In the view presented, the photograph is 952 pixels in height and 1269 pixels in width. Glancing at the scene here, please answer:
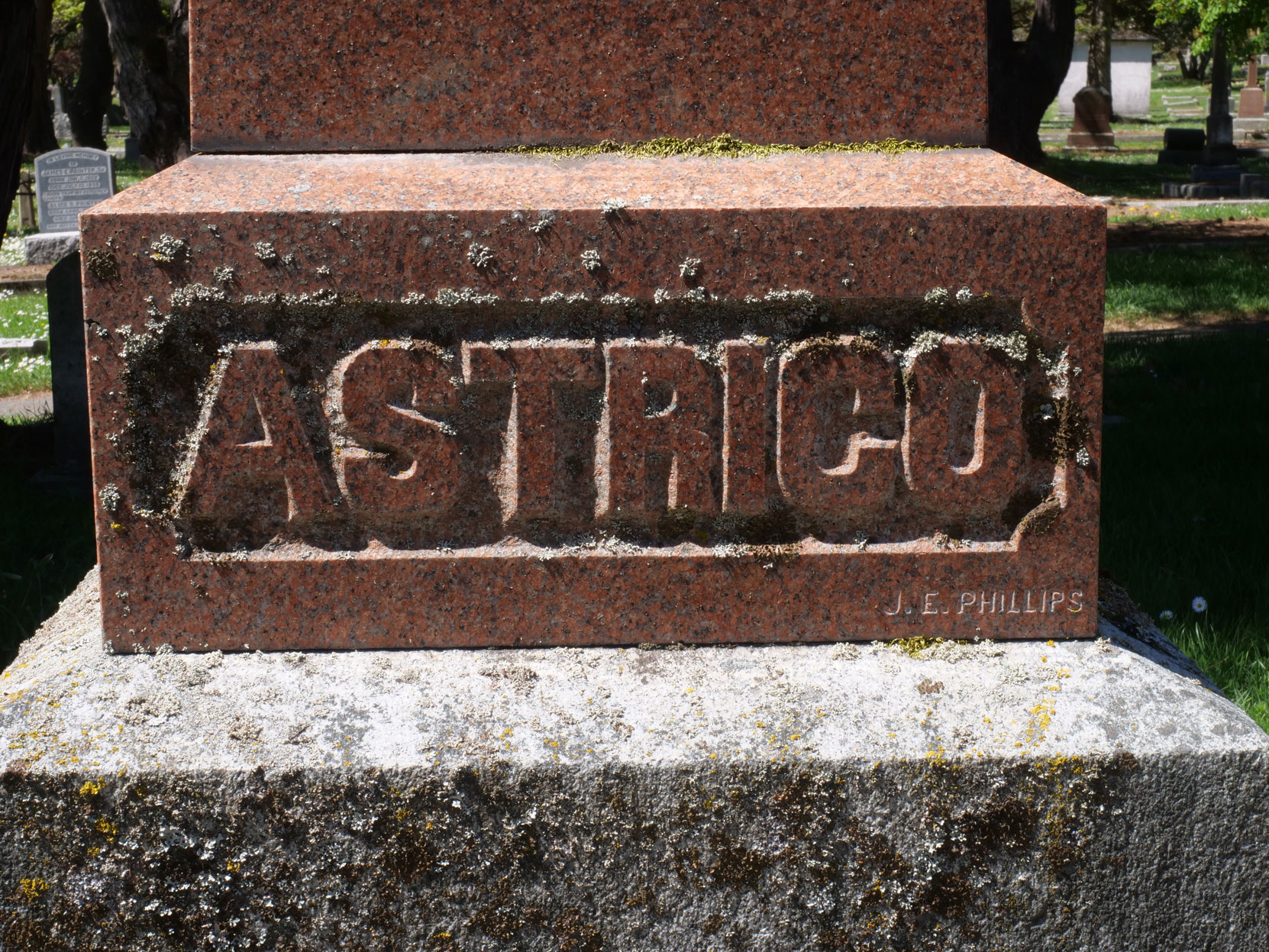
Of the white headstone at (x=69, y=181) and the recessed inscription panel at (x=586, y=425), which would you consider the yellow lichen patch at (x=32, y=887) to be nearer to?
the recessed inscription panel at (x=586, y=425)

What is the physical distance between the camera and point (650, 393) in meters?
1.83

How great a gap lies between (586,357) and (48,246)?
431 inches

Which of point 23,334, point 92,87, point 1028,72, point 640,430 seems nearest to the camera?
point 640,430

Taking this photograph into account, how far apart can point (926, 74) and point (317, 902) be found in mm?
1513

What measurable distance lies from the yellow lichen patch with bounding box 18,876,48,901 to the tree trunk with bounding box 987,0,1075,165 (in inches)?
476

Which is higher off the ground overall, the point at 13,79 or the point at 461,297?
the point at 13,79

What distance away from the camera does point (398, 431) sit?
5.92ft

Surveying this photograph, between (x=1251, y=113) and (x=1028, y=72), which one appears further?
(x=1251, y=113)

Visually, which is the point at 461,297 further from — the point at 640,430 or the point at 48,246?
the point at 48,246

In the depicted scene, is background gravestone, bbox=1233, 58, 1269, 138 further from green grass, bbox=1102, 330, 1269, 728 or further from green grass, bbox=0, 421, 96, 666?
green grass, bbox=0, 421, 96, 666

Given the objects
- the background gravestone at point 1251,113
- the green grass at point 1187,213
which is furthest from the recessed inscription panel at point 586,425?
the background gravestone at point 1251,113

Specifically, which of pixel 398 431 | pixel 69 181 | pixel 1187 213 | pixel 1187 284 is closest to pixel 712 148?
pixel 398 431

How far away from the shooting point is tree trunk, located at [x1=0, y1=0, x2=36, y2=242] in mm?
4527

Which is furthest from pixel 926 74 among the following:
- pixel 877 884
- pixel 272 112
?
pixel 877 884
